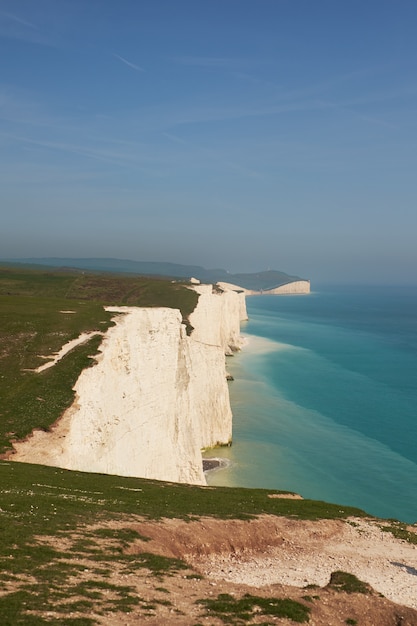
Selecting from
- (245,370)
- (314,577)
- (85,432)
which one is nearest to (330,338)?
(245,370)

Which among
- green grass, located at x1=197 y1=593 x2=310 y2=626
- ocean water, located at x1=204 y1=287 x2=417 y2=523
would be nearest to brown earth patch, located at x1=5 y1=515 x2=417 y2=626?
green grass, located at x1=197 y1=593 x2=310 y2=626

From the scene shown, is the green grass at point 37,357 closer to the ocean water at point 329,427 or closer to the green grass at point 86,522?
the green grass at point 86,522

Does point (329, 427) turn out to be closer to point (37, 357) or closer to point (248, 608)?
point (37, 357)

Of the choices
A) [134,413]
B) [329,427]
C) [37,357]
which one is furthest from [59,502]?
[329,427]

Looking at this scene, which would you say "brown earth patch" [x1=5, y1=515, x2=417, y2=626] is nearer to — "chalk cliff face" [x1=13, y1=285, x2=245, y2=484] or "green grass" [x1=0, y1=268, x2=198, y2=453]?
"chalk cliff face" [x1=13, y1=285, x2=245, y2=484]

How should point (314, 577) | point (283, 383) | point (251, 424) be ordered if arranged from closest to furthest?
point (314, 577) < point (251, 424) < point (283, 383)

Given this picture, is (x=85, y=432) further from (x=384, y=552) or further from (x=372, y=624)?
(x=372, y=624)
